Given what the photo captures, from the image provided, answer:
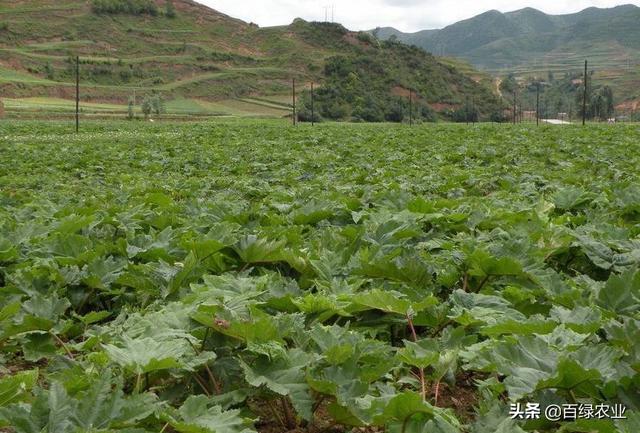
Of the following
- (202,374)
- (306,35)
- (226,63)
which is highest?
(306,35)

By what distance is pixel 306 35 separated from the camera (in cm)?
13512

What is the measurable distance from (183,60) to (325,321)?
111 metres

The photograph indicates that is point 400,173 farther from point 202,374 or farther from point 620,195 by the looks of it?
point 202,374

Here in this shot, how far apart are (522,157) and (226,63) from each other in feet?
353

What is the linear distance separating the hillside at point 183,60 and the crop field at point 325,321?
7241cm

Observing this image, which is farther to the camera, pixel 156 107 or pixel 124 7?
pixel 124 7

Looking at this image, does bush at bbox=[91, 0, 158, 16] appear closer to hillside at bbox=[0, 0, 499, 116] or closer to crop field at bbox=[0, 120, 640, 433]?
hillside at bbox=[0, 0, 499, 116]

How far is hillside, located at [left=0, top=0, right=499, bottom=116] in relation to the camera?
8831 centimetres

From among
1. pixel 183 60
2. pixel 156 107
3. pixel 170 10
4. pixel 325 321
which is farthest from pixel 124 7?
pixel 325 321

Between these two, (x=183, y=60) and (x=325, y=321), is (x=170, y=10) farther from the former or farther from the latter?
(x=325, y=321)

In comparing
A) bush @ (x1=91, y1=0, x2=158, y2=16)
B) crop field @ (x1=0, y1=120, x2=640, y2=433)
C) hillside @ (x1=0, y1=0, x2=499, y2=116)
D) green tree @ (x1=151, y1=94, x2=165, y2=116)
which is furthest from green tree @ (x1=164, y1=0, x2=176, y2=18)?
crop field @ (x1=0, y1=120, x2=640, y2=433)

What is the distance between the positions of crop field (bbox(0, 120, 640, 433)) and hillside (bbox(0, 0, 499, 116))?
238 ft

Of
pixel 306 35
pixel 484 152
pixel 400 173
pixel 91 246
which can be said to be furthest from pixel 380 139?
pixel 306 35

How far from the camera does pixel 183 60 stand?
10750cm
